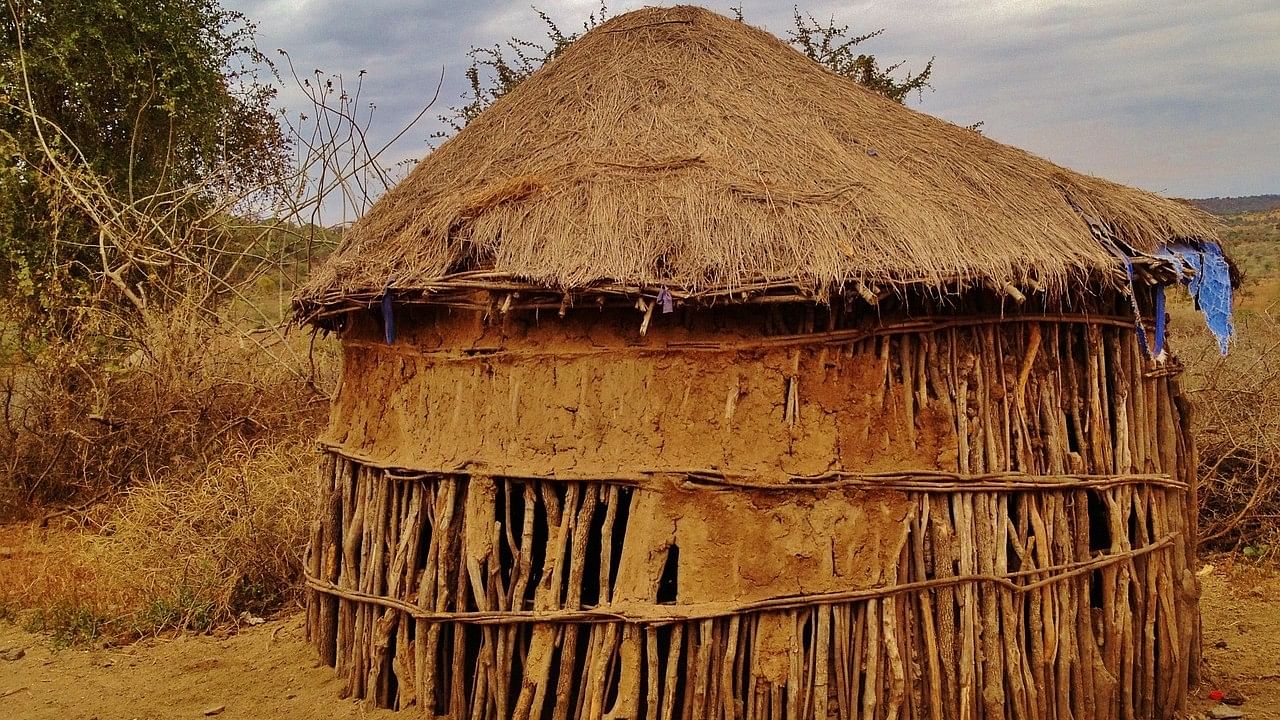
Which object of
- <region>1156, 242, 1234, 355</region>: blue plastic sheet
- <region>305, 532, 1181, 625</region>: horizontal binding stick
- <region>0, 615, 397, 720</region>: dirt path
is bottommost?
<region>0, 615, 397, 720</region>: dirt path

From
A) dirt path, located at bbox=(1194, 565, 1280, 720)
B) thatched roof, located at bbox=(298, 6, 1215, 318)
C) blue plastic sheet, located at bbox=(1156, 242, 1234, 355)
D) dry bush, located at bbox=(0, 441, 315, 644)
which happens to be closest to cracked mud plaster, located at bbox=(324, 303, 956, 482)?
thatched roof, located at bbox=(298, 6, 1215, 318)

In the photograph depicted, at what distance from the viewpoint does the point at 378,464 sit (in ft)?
17.6

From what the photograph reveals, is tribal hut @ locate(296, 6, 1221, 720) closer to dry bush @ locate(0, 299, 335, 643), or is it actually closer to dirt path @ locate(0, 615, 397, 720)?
dirt path @ locate(0, 615, 397, 720)

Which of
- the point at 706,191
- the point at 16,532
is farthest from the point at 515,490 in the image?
the point at 16,532

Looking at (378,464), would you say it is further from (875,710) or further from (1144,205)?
(1144,205)

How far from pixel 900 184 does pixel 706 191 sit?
103cm

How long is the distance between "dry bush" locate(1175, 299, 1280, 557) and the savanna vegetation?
20mm

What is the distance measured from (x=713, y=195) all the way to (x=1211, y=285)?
8.80ft

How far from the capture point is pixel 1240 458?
8.14m

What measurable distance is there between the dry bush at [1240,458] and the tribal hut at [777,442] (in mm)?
3140

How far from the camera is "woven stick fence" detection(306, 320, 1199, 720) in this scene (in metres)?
4.57

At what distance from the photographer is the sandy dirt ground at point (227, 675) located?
5.52 meters

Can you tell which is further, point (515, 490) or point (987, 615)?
point (515, 490)

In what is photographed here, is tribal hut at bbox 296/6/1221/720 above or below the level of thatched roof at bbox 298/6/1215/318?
below
